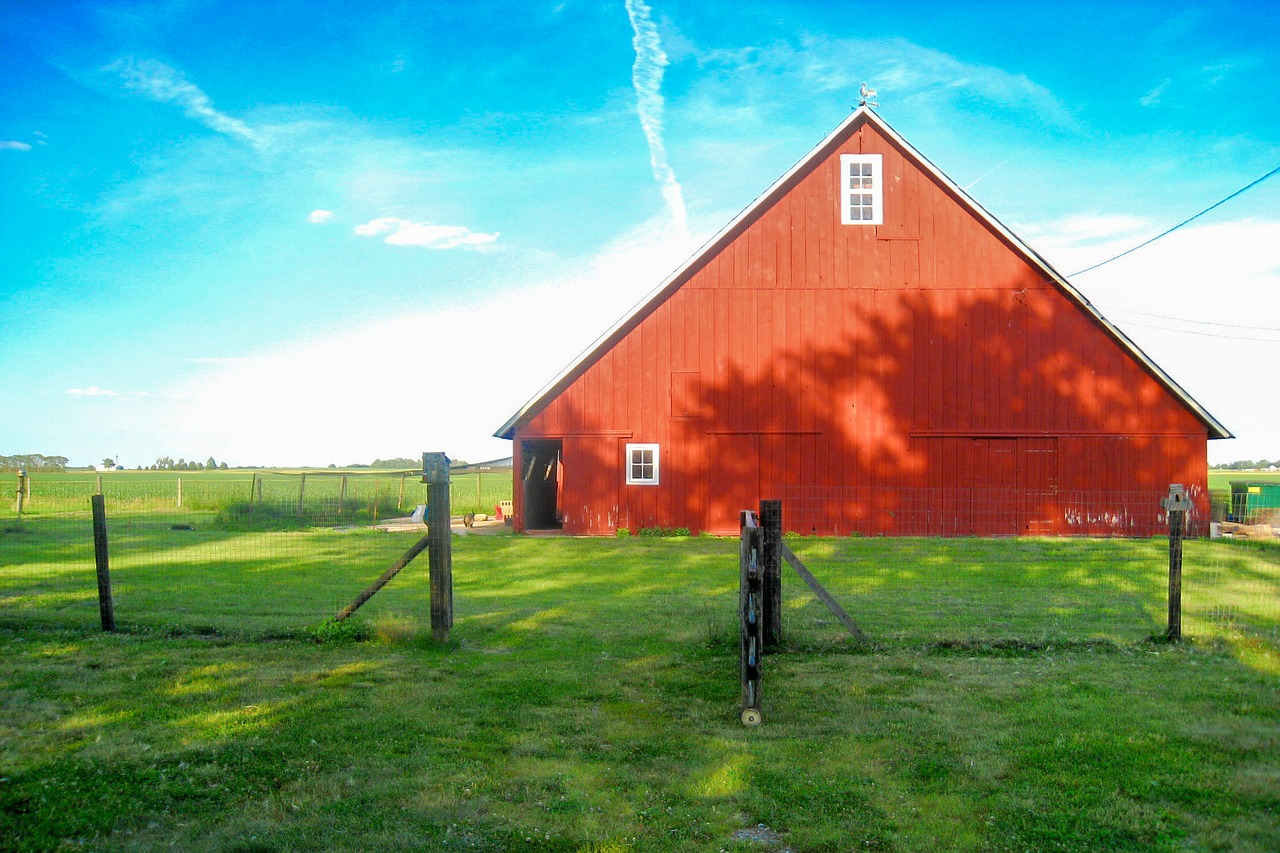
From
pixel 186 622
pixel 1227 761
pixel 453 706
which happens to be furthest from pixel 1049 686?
pixel 186 622

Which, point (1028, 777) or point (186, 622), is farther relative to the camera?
Answer: point (186, 622)

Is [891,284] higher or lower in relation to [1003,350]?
higher

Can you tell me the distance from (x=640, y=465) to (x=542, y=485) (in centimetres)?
669

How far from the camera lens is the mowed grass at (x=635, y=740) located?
16.8 feet

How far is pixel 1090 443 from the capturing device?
23.3 m

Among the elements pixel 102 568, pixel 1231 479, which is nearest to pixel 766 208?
pixel 102 568

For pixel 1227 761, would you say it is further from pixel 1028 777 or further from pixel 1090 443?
pixel 1090 443

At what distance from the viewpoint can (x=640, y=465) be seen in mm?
23828

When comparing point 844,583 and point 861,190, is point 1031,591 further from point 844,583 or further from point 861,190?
point 861,190

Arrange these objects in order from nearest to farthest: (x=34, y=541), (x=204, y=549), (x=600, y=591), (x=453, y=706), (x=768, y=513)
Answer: (x=453, y=706) → (x=768, y=513) → (x=600, y=591) → (x=204, y=549) → (x=34, y=541)

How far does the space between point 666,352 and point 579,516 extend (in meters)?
4.81

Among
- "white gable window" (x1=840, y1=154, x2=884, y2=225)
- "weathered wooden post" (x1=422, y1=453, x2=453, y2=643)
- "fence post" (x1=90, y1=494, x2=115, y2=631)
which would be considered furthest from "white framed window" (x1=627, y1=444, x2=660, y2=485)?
"fence post" (x1=90, y1=494, x2=115, y2=631)

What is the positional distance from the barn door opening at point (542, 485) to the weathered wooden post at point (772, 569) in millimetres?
18122

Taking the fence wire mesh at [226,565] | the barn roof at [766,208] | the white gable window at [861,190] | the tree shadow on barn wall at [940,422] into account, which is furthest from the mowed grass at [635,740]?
the white gable window at [861,190]
